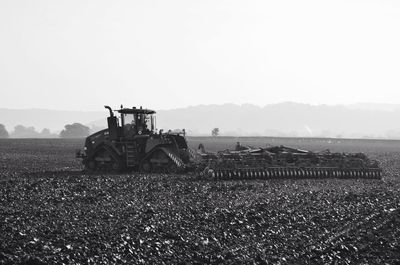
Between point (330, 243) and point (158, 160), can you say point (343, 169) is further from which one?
point (330, 243)

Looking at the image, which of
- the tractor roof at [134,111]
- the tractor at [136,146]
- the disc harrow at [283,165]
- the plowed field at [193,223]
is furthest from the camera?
the tractor roof at [134,111]

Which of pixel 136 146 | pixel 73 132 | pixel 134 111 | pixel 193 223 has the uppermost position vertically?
pixel 73 132

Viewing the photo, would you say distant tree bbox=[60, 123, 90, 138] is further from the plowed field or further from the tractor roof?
the plowed field

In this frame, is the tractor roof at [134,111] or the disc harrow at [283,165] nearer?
the disc harrow at [283,165]

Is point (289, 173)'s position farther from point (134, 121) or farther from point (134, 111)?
point (134, 111)

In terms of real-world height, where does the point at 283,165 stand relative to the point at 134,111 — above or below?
below

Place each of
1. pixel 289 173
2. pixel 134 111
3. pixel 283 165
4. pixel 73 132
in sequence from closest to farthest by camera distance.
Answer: pixel 289 173 < pixel 283 165 < pixel 134 111 < pixel 73 132

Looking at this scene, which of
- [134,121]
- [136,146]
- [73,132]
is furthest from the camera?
[73,132]

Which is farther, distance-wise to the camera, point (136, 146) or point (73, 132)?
point (73, 132)

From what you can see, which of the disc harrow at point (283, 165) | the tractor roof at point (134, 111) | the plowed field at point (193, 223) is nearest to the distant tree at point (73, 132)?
the tractor roof at point (134, 111)

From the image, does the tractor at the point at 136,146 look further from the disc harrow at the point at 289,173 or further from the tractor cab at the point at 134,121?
the disc harrow at the point at 289,173

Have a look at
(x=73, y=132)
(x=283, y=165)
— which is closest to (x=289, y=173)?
(x=283, y=165)

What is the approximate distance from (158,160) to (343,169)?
27.9 ft

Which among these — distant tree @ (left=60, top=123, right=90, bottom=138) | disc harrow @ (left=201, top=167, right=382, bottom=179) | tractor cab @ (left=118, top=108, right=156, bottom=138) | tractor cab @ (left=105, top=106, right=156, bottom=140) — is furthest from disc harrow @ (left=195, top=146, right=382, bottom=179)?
distant tree @ (left=60, top=123, right=90, bottom=138)
